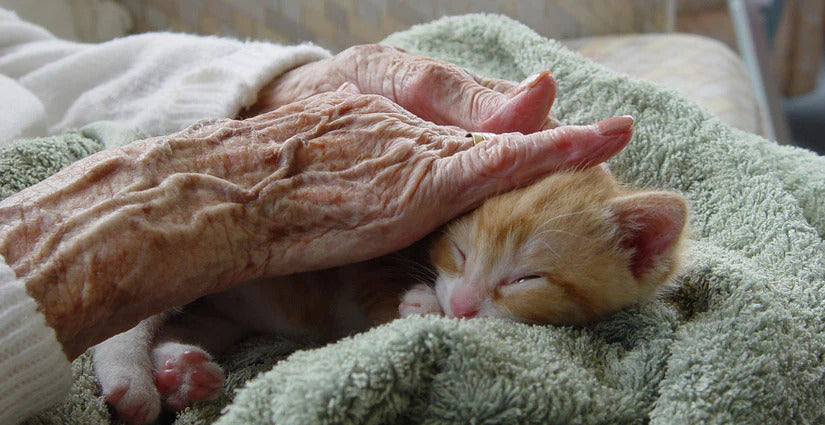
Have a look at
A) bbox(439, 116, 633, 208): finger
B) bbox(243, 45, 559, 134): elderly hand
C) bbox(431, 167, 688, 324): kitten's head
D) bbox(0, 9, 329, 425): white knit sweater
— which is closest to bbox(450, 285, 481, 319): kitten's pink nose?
bbox(431, 167, 688, 324): kitten's head

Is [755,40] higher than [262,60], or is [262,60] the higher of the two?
[262,60]

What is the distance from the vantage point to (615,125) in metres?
A: 0.87

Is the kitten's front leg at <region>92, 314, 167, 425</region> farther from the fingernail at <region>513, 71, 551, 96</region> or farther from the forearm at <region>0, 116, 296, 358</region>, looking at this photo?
the fingernail at <region>513, 71, 551, 96</region>

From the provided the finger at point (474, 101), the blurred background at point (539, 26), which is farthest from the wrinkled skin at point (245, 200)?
the blurred background at point (539, 26)

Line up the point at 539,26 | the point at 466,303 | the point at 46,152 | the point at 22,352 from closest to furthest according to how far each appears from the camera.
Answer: the point at 22,352, the point at 466,303, the point at 46,152, the point at 539,26

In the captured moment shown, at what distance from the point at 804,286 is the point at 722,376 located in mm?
293

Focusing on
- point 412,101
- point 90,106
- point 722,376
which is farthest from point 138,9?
point 722,376

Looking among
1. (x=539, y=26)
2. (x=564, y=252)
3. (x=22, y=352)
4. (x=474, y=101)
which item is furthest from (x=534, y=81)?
(x=539, y=26)

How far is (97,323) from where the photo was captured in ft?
2.43

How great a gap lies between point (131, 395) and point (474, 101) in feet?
2.07

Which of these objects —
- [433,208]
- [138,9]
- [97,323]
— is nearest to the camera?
[97,323]

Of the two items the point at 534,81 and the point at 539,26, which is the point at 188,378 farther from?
the point at 539,26

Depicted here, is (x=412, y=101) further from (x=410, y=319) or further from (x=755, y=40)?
A: (x=755, y=40)

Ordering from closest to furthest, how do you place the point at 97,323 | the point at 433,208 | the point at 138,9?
the point at 97,323, the point at 433,208, the point at 138,9
